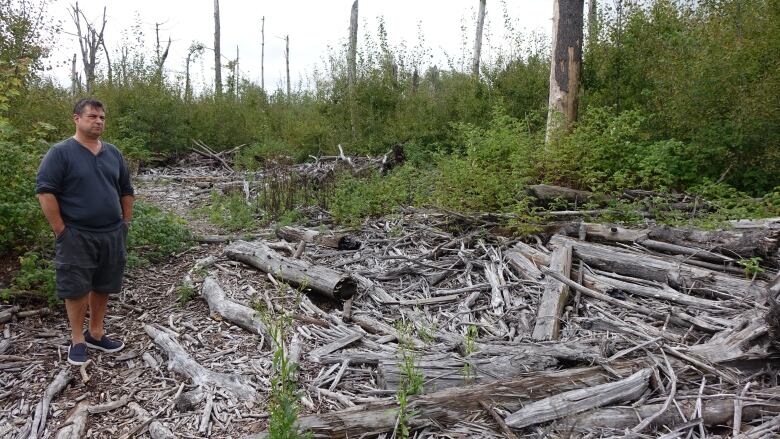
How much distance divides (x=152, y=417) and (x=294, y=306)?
161 centimetres

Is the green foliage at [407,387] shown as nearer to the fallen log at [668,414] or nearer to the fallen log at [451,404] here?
the fallen log at [451,404]

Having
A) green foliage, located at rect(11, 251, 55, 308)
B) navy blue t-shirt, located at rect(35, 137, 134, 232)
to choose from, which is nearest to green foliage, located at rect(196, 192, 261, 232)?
green foliage, located at rect(11, 251, 55, 308)

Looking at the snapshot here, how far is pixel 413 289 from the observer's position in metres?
5.16

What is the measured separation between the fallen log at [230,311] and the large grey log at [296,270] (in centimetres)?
46

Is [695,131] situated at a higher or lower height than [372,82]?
lower

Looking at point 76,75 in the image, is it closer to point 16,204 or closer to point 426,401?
point 16,204

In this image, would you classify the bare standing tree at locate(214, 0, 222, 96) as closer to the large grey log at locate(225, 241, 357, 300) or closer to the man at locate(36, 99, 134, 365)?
the large grey log at locate(225, 241, 357, 300)

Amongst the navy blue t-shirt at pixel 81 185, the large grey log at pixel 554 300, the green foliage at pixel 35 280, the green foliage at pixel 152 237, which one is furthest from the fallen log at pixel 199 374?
the large grey log at pixel 554 300

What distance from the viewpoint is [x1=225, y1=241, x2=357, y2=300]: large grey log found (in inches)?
191

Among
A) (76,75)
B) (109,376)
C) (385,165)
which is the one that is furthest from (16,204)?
(76,75)

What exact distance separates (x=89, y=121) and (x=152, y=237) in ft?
8.33

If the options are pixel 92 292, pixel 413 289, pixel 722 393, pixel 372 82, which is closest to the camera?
pixel 722 393

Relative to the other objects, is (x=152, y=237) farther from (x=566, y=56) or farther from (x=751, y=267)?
(x=566, y=56)

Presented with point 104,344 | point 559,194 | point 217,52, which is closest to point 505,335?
point 559,194
